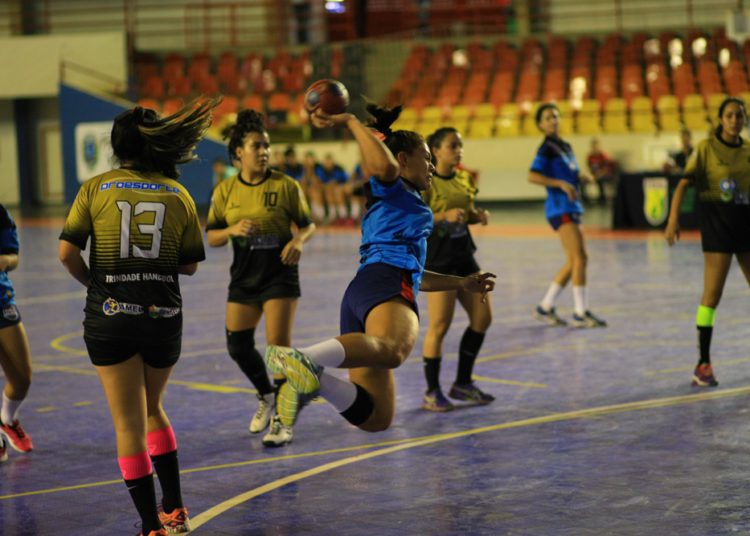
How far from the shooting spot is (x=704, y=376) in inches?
354

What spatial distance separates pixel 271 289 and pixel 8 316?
1752 millimetres

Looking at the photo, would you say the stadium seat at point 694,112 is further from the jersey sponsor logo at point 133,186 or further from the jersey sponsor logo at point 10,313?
the jersey sponsor logo at point 133,186

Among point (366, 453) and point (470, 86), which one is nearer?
point (366, 453)

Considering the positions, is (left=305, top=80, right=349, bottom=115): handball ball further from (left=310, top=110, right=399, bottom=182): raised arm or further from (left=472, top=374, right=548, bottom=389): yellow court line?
(left=472, top=374, right=548, bottom=389): yellow court line

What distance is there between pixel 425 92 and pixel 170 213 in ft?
91.9

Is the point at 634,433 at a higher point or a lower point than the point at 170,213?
lower

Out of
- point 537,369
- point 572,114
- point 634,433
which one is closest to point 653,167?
point 572,114

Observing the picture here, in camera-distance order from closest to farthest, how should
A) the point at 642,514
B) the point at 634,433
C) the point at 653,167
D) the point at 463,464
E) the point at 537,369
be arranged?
the point at 642,514, the point at 463,464, the point at 634,433, the point at 537,369, the point at 653,167

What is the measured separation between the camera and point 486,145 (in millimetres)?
31109

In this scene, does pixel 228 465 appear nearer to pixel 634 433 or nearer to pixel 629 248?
pixel 634 433

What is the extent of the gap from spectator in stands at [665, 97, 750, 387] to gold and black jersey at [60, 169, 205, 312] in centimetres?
483

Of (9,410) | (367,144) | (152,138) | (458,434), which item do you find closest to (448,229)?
(458,434)

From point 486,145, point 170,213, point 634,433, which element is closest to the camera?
point 170,213

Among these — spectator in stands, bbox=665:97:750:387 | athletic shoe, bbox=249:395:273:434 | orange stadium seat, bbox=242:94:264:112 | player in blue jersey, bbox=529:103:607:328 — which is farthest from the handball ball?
orange stadium seat, bbox=242:94:264:112
